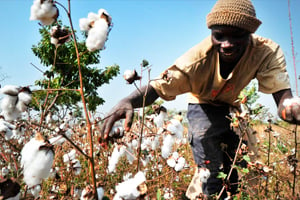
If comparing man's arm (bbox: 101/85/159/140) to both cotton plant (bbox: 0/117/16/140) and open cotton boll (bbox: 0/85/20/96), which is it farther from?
cotton plant (bbox: 0/117/16/140)

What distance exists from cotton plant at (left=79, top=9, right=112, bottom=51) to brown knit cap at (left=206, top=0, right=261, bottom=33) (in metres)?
1.33

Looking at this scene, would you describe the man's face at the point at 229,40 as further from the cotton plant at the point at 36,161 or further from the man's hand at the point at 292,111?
the cotton plant at the point at 36,161

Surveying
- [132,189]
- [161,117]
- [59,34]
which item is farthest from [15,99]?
[161,117]

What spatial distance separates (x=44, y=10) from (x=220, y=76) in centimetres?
175

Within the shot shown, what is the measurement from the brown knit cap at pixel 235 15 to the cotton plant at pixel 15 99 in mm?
1572

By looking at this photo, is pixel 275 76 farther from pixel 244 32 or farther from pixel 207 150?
pixel 207 150

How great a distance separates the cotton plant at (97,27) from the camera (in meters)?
0.92

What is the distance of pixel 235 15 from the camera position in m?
2.03

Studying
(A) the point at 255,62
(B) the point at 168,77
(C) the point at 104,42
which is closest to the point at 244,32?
(A) the point at 255,62

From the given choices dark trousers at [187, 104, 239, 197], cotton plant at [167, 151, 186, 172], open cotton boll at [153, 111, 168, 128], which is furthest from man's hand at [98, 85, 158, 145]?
dark trousers at [187, 104, 239, 197]

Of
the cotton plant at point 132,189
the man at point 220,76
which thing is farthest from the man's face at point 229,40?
the cotton plant at point 132,189

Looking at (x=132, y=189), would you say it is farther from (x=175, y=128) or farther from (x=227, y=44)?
(x=227, y=44)

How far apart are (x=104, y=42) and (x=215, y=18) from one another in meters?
1.41

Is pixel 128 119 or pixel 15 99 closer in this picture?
pixel 15 99
